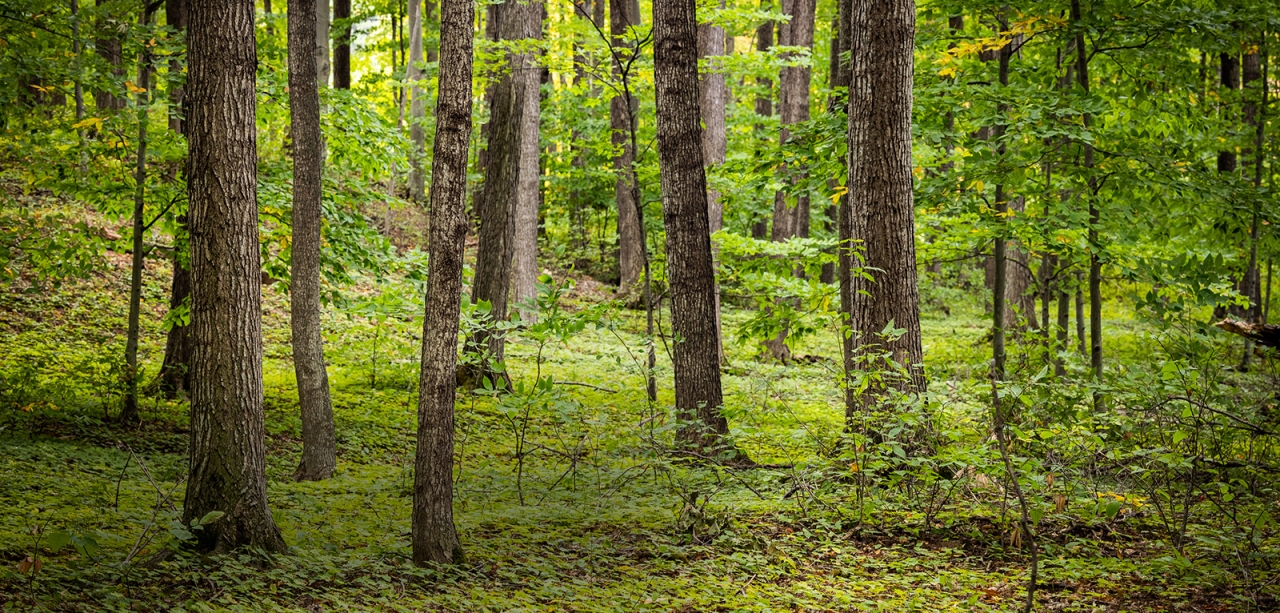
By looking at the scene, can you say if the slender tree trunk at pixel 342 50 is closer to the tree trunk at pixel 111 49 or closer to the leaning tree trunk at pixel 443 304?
the tree trunk at pixel 111 49

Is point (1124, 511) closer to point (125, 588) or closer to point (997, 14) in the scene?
point (997, 14)

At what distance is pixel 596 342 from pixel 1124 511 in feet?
34.6

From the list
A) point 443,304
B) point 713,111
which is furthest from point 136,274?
point 713,111

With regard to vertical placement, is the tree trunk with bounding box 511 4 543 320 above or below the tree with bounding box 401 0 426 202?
below

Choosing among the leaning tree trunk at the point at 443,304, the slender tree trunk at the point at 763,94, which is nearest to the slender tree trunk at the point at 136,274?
the leaning tree trunk at the point at 443,304

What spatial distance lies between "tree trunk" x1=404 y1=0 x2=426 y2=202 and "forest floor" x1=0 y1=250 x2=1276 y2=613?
12.0 metres

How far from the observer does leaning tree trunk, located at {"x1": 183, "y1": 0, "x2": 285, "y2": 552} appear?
4785mm

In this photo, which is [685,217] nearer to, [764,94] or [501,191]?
[501,191]

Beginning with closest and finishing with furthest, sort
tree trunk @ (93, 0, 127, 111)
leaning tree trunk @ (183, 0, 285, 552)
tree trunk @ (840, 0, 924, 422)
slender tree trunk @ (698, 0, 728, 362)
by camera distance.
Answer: leaning tree trunk @ (183, 0, 285, 552) → tree trunk @ (840, 0, 924, 422) → tree trunk @ (93, 0, 127, 111) → slender tree trunk @ (698, 0, 728, 362)

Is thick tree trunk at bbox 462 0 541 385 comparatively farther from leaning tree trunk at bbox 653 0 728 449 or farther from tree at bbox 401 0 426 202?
tree at bbox 401 0 426 202

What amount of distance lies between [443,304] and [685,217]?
3347 millimetres

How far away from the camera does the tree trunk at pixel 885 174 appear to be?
6.72 m

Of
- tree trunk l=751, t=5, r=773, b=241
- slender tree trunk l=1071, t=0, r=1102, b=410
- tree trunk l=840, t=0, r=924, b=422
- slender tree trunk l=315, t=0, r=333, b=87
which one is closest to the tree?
slender tree trunk l=315, t=0, r=333, b=87

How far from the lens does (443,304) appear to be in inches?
198
